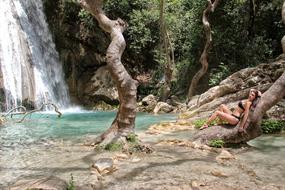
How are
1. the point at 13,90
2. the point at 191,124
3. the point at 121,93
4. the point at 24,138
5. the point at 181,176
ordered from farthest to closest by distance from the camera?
the point at 13,90, the point at 191,124, the point at 24,138, the point at 121,93, the point at 181,176

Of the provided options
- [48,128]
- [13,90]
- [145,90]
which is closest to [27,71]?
[13,90]

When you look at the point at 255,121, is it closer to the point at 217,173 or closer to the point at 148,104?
the point at 217,173

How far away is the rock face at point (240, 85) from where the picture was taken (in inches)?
675

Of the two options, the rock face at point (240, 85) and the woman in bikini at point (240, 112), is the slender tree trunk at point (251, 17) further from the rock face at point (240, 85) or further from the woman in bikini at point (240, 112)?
the woman in bikini at point (240, 112)

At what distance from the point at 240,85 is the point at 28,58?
16.5 m

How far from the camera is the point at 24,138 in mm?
13562

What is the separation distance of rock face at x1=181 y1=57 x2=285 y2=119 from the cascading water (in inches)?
529

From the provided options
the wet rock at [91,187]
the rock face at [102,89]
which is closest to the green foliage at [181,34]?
the rock face at [102,89]

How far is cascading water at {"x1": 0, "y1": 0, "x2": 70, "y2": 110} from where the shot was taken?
27352mm

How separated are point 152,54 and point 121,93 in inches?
857

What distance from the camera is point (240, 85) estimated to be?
18219 millimetres

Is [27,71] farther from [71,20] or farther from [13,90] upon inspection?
[71,20]

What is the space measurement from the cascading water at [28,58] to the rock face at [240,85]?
1344 centimetres

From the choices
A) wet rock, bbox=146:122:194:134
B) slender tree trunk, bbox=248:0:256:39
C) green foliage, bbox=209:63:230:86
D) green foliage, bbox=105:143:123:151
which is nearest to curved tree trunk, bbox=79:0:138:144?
green foliage, bbox=105:143:123:151
